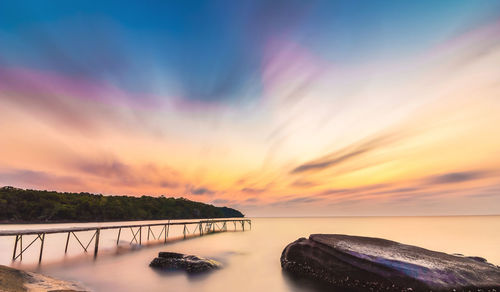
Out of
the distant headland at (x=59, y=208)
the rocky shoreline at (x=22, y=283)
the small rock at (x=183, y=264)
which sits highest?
the distant headland at (x=59, y=208)

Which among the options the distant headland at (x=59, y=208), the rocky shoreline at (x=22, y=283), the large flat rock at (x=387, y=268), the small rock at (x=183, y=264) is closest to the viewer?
the rocky shoreline at (x=22, y=283)

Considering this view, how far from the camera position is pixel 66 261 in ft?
72.4

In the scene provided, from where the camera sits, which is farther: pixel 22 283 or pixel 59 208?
pixel 59 208

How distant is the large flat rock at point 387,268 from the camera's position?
10891 mm

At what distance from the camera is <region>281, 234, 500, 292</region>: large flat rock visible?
10.9 meters

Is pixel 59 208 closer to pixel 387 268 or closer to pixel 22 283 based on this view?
pixel 22 283

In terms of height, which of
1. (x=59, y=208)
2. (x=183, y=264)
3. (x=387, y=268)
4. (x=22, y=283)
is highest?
(x=59, y=208)

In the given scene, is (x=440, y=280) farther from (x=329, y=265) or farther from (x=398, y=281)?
(x=329, y=265)

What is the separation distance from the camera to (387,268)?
11688mm

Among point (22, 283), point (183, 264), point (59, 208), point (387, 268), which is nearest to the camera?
point (22, 283)

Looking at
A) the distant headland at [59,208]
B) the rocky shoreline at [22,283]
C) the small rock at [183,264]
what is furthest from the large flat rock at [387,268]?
the distant headland at [59,208]

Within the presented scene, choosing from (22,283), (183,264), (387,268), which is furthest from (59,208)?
(387,268)

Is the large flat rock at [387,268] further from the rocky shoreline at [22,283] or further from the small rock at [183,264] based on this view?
the rocky shoreline at [22,283]

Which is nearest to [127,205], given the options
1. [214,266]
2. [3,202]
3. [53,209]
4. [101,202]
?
[101,202]
